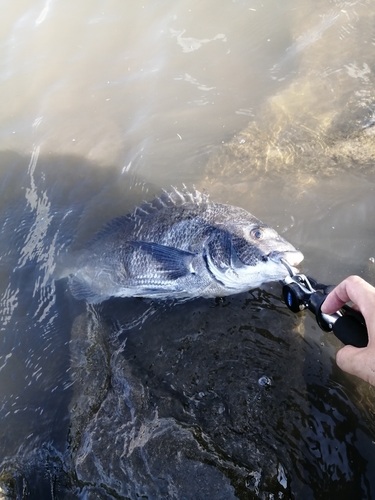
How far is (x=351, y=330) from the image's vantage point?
2.32 m

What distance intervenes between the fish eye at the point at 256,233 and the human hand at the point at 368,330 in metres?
1.38

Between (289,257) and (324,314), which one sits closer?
(324,314)

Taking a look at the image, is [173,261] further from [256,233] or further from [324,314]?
[324,314]

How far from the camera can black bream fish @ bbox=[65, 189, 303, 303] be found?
144 inches

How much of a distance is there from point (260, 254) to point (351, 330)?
1350 mm

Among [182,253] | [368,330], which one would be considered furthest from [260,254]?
[368,330]

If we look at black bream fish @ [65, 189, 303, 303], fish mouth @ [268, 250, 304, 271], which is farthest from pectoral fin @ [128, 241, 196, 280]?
fish mouth @ [268, 250, 304, 271]

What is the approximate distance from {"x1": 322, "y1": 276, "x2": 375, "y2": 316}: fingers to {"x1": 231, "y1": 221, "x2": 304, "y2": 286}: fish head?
3.03 feet

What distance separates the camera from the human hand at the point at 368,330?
211cm

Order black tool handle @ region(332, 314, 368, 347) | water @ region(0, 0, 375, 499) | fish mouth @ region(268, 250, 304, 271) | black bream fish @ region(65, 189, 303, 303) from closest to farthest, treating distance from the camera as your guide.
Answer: black tool handle @ region(332, 314, 368, 347), water @ region(0, 0, 375, 499), fish mouth @ region(268, 250, 304, 271), black bream fish @ region(65, 189, 303, 303)

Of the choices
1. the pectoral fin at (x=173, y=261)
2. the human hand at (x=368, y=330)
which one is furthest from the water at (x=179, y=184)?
the human hand at (x=368, y=330)

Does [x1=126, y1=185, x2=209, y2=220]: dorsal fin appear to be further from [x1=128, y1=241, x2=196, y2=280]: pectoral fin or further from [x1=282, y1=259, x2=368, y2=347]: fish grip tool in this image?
[x1=282, y1=259, x2=368, y2=347]: fish grip tool

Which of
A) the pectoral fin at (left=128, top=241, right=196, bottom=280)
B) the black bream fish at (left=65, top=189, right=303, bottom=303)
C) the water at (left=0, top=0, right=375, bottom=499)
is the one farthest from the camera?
the pectoral fin at (left=128, top=241, right=196, bottom=280)

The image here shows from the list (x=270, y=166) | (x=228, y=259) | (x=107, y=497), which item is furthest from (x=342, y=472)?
(x=270, y=166)
